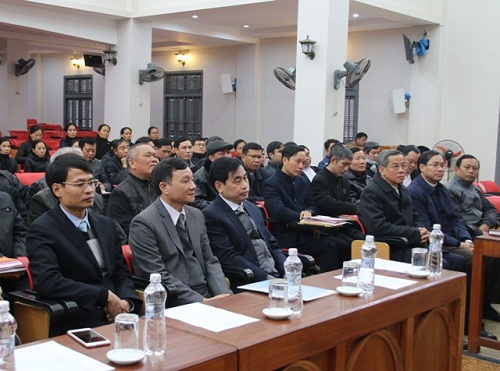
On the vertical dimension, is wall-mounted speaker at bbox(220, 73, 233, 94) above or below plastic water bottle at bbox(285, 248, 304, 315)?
above

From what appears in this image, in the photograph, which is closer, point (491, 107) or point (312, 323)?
point (312, 323)

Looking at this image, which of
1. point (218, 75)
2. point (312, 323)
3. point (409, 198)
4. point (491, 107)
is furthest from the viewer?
point (218, 75)

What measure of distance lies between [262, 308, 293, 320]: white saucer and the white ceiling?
8.24 meters

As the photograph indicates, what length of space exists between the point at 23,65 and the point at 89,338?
14.0 m

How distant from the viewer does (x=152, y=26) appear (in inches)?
491

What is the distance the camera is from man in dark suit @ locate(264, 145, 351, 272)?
17.3ft

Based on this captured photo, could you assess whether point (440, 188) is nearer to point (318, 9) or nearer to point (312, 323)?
point (312, 323)

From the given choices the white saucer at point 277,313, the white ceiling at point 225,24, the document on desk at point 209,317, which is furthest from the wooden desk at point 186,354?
the white ceiling at point 225,24

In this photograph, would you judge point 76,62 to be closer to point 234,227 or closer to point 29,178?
point 29,178

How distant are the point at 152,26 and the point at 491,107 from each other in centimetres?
656

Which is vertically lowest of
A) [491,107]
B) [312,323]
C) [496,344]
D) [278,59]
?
[496,344]

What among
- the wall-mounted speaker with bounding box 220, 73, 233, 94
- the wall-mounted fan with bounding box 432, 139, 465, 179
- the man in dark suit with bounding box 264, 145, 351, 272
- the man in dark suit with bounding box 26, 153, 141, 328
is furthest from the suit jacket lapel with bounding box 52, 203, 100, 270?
the wall-mounted speaker with bounding box 220, 73, 233, 94

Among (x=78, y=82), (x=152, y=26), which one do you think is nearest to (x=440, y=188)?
(x=152, y=26)

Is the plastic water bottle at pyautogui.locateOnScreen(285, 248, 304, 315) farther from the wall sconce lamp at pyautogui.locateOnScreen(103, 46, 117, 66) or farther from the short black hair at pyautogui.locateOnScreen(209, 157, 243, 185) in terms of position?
the wall sconce lamp at pyautogui.locateOnScreen(103, 46, 117, 66)
